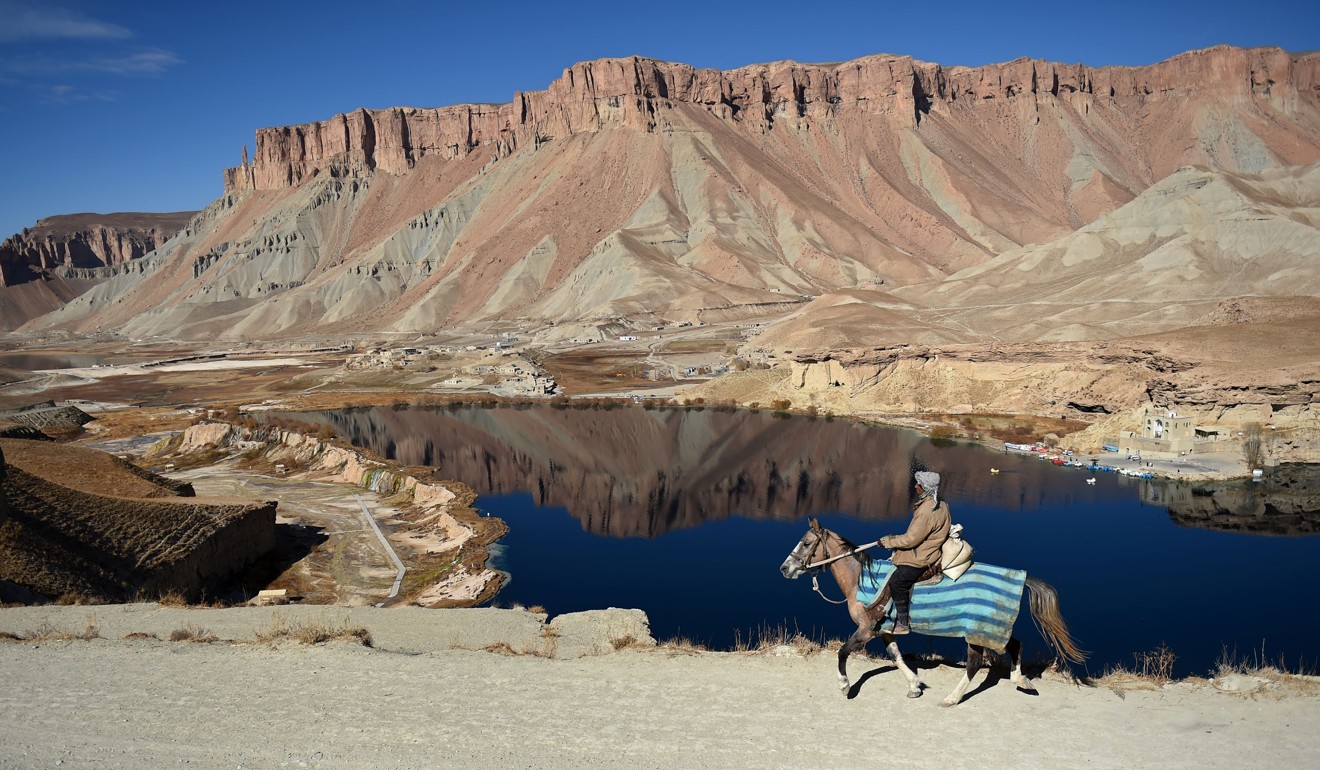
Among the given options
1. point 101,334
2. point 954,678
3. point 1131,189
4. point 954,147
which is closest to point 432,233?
point 101,334

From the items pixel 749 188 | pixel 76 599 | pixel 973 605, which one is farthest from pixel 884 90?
pixel 973 605

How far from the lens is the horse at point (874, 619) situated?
10031mm

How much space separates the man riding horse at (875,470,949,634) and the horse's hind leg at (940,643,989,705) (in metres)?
0.73

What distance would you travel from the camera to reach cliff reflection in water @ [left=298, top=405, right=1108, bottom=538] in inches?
1464

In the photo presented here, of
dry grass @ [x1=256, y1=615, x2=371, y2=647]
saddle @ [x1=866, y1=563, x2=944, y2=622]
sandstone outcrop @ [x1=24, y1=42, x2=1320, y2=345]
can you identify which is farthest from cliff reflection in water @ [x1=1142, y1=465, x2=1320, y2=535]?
sandstone outcrop @ [x1=24, y1=42, x2=1320, y2=345]

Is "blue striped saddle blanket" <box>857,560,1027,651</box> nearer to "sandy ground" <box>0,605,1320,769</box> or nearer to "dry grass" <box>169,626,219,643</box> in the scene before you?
"sandy ground" <box>0,605,1320,769</box>

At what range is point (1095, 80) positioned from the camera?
19688cm

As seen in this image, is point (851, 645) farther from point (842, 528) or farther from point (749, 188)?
point (749, 188)

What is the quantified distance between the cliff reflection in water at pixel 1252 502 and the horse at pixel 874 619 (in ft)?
88.6

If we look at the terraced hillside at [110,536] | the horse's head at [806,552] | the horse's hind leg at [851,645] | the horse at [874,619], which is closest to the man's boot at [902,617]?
the horse at [874,619]

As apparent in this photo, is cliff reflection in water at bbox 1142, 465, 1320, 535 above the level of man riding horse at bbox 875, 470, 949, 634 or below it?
below

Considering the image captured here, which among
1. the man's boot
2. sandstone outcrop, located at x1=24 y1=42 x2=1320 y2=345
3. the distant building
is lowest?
the distant building

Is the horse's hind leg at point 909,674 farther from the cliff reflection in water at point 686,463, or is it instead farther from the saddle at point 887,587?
the cliff reflection in water at point 686,463

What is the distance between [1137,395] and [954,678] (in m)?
44.9
